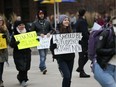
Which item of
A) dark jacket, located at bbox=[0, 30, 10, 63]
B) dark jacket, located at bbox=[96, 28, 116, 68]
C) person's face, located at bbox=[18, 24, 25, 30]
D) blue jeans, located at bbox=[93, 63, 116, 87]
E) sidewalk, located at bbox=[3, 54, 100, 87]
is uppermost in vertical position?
dark jacket, located at bbox=[96, 28, 116, 68]

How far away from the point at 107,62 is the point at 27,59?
3950 millimetres

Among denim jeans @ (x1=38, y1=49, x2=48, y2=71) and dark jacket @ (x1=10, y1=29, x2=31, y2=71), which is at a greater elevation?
dark jacket @ (x1=10, y1=29, x2=31, y2=71)

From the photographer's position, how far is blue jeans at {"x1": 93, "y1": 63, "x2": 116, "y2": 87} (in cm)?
628

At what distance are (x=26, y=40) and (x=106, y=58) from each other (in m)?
4.11

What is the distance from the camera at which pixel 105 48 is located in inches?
254

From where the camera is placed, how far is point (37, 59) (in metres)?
16.1

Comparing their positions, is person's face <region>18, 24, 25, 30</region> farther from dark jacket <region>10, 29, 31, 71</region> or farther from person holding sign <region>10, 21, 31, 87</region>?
dark jacket <region>10, 29, 31, 71</region>

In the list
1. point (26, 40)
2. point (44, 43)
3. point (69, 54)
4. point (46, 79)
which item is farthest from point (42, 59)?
point (69, 54)

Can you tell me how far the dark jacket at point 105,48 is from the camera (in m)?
6.36

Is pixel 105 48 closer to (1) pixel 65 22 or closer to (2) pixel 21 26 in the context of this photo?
(1) pixel 65 22

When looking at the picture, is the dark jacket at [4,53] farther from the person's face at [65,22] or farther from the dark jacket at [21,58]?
the person's face at [65,22]

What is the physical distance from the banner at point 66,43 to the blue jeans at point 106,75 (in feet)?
6.77

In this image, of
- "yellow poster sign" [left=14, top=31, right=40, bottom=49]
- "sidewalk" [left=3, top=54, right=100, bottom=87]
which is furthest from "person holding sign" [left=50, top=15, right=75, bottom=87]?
"sidewalk" [left=3, top=54, right=100, bottom=87]

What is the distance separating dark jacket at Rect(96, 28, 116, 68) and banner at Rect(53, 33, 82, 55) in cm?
206
